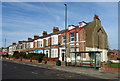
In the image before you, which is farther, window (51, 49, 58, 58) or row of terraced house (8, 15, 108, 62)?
window (51, 49, 58, 58)

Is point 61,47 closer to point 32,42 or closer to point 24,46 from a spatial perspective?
point 32,42

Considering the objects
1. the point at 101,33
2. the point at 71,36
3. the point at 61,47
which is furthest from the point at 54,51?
the point at 101,33

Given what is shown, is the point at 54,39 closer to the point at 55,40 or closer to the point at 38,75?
the point at 55,40

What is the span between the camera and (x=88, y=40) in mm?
30672

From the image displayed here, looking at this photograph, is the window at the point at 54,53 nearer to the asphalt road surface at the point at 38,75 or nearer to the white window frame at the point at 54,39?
the white window frame at the point at 54,39

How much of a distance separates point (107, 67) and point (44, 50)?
24918 mm

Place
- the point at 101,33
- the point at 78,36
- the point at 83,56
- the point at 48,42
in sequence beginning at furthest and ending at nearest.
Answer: the point at 48,42 → the point at 101,33 → the point at 78,36 → the point at 83,56

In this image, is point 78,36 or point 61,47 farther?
point 61,47

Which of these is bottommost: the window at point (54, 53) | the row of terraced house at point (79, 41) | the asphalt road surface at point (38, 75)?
the asphalt road surface at point (38, 75)

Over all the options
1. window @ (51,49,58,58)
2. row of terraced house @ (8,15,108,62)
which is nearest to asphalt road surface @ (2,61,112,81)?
row of terraced house @ (8,15,108,62)

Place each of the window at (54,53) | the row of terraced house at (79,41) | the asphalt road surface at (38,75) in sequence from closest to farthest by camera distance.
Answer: the asphalt road surface at (38,75) < the row of terraced house at (79,41) < the window at (54,53)

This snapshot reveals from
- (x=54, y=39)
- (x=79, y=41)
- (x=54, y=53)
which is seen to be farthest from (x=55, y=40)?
(x=79, y=41)

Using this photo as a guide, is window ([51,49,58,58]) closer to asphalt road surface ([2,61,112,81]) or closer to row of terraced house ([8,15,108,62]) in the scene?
row of terraced house ([8,15,108,62])

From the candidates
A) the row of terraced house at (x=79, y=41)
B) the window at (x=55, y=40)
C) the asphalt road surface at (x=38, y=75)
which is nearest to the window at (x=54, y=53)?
the row of terraced house at (x=79, y=41)
